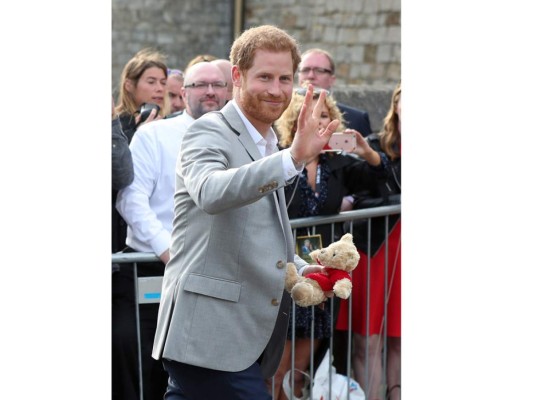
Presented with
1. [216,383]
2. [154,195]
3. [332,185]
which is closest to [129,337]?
[154,195]

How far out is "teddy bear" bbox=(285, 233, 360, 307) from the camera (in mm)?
3814

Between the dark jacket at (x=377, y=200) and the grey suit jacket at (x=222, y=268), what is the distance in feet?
7.03

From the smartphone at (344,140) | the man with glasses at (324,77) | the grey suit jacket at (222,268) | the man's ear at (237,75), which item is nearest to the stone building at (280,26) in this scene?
the man with glasses at (324,77)

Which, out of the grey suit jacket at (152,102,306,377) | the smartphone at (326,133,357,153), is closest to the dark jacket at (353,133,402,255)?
the smartphone at (326,133,357,153)

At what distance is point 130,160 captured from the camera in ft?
17.3

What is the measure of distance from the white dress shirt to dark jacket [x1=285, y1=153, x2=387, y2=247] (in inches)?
23.6

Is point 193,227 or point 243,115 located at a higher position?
point 243,115

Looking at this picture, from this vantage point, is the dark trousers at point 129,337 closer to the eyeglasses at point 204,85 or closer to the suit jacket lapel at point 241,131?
the eyeglasses at point 204,85

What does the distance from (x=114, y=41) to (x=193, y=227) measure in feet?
67.7

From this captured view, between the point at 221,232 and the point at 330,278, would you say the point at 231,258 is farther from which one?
the point at 330,278

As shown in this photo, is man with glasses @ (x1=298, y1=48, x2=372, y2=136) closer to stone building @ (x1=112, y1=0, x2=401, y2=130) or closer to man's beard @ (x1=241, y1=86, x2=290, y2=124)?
man's beard @ (x1=241, y1=86, x2=290, y2=124)
